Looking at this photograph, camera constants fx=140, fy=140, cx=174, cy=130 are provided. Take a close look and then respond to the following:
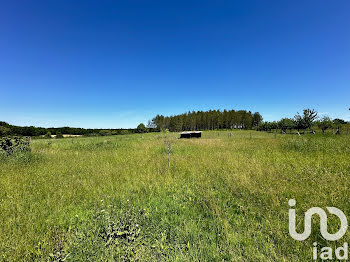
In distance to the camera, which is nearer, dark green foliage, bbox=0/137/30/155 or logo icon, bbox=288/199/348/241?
logo icon, bbox=288/199/348/241

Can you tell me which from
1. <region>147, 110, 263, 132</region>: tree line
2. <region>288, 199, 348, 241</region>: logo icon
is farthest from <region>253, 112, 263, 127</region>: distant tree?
<region>288, 199, 348, 241</region>: logo icon

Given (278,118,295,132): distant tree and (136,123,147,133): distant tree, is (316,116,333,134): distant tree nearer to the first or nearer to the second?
(278,118,295,132): distant tree

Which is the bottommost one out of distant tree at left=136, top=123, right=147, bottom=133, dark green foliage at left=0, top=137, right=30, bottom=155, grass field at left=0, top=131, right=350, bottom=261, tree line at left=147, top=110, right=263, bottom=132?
grass field at left=0, top=131, right=350, bottom=261

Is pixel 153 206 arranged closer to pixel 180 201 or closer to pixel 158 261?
pixel 180 201

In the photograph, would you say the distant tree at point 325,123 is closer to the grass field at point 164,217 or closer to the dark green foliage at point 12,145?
the grass field at point 164,217

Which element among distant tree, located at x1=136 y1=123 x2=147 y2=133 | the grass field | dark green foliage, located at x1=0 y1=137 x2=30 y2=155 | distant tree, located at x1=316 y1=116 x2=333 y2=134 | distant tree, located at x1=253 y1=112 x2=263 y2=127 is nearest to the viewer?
the grass field

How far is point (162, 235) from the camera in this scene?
8.40 feet

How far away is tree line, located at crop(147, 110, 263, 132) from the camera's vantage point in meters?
97.1

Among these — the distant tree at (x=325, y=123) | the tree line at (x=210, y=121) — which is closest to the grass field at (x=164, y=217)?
the distant tree at (x=325, y=123)

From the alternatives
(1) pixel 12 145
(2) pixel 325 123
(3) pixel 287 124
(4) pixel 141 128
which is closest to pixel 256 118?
(3) pixel 287 124

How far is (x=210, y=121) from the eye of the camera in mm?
100188

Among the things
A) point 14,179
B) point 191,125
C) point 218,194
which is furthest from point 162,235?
point 191,125

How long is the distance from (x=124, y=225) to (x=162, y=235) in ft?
2.53

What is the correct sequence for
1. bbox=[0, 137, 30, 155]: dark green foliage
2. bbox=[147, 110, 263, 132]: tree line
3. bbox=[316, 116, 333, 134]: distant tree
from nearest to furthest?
bbox=[0, 137, 30, 155]: dark green foliage
bbox=[316, 116, 333, 134]: distant tree
bbox=[147, 110, 263, 132]: tree line
